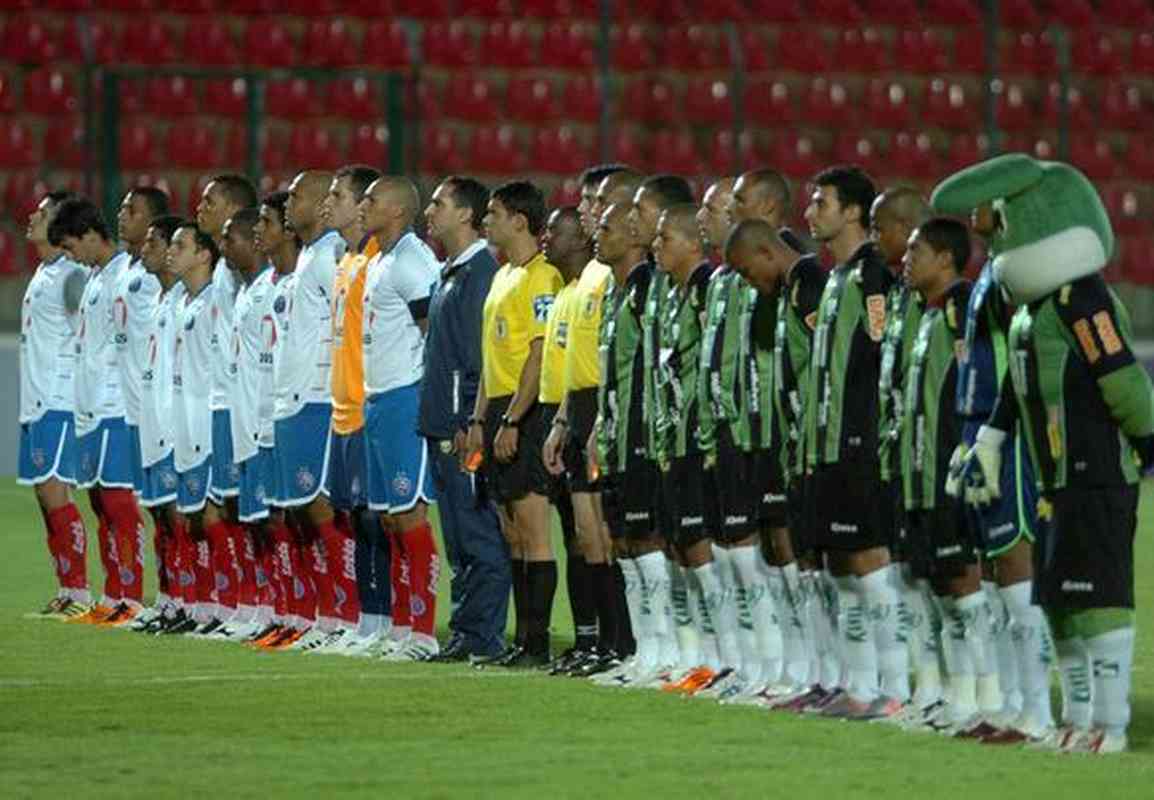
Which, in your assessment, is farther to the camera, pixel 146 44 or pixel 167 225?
pixel 146 44

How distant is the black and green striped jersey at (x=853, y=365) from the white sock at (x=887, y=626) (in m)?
0.41

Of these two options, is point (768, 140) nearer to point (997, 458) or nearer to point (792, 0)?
point (792, 0)

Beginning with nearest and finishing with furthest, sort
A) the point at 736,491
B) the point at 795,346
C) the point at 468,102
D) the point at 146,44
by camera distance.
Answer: the point at 795,346 → the point at 736,491 → the point at 146,44 → the point at 468,102

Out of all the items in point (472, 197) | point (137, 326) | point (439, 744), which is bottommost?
point (439, 744)

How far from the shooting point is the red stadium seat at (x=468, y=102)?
2762 cm

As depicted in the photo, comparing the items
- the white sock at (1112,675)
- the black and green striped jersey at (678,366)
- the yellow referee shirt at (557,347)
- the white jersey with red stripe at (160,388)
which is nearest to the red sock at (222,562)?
the white jersey with red stripe at (160,388)

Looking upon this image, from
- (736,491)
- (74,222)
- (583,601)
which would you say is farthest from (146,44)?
(736,491)

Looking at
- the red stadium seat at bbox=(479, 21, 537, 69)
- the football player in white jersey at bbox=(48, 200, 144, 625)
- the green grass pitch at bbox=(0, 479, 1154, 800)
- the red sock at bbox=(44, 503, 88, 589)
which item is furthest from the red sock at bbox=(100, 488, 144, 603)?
the red stadium seat at bbox=(479, 21, 537, 69)

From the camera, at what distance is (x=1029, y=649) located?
31.8ft

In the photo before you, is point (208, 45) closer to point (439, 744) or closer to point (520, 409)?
point (520, 409)

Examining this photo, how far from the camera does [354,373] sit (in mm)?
13492

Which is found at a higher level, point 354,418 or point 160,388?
point 160,388

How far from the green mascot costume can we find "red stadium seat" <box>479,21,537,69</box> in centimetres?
1886

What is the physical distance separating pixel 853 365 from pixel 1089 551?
134 centimetres
